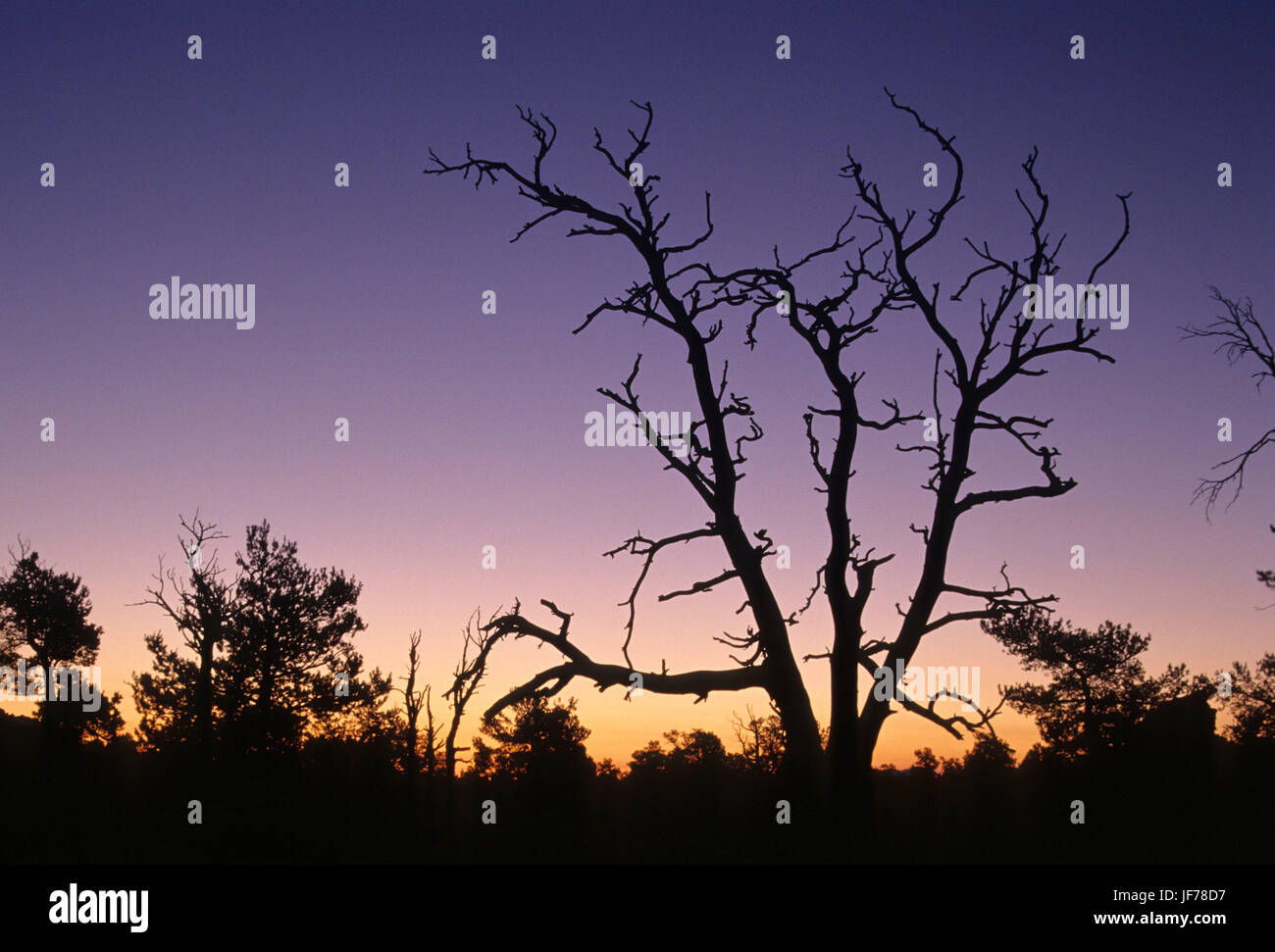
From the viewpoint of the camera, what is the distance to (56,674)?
36.2 metres

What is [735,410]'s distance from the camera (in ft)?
33.3

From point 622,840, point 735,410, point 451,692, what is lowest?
point 622,840

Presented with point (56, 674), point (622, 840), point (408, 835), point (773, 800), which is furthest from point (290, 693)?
point (773, 800)

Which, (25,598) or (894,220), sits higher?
(894,220)
